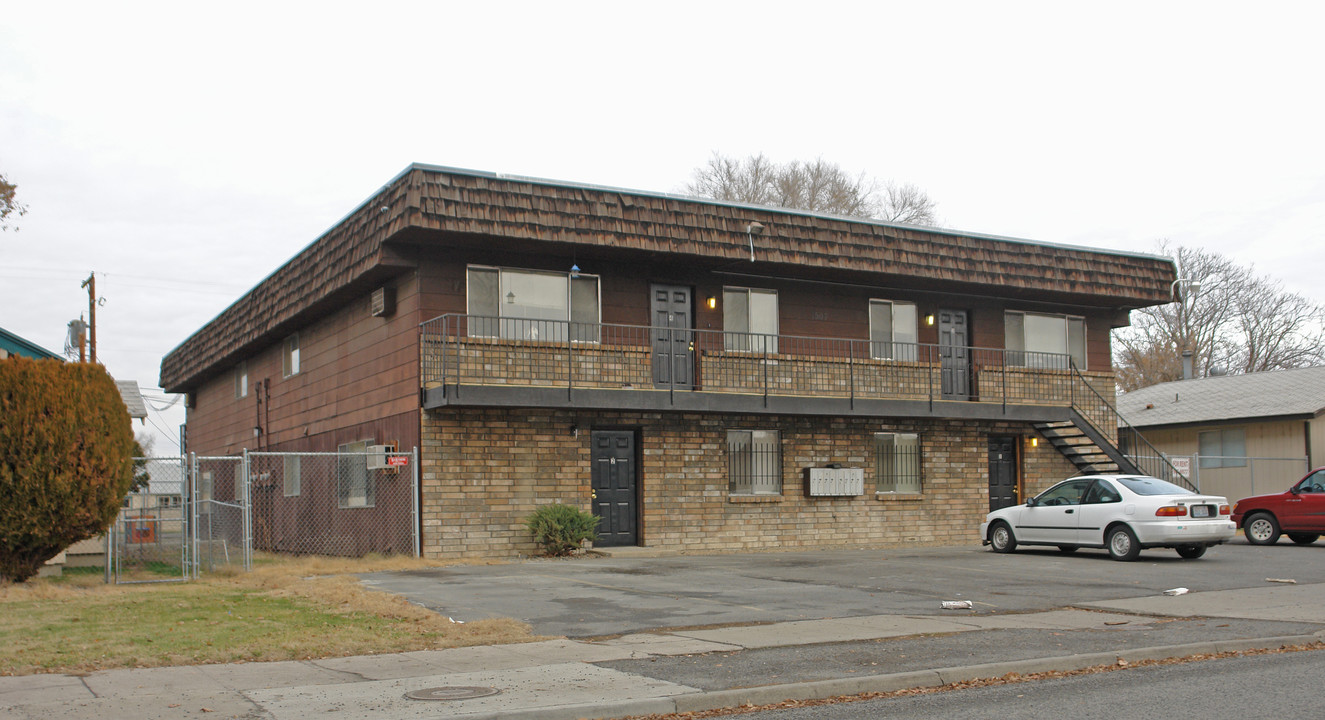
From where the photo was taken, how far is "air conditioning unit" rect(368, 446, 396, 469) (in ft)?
63.3

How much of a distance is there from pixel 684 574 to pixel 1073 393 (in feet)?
45.5

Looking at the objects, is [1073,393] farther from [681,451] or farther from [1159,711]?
[1159,711]

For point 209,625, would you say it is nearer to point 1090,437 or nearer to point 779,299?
point 779,299

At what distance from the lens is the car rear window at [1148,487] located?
18.5 metres

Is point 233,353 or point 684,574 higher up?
point 233,353

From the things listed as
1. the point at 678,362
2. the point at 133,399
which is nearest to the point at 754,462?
the point at 678,362

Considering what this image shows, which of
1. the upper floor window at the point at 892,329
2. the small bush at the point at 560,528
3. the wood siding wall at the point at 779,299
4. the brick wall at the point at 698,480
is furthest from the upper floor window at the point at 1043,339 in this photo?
the small bush at the point at 560,528

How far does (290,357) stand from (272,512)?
3.69m

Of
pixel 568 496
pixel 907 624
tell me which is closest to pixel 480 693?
pixel 907 624

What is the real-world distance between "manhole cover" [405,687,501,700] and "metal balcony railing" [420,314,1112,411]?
35.7 feet

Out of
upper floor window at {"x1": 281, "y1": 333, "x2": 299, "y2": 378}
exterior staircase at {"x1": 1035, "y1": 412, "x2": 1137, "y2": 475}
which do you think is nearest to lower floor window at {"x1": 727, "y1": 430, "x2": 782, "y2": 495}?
exterior staircase at {"x1": 1035, "y1": 412, "x2": 1137, "y2": 475}

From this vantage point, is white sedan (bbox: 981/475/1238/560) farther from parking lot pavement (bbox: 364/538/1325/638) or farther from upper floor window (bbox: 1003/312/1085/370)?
Result: upper floor window (bbox: 1003/312/1085/370)

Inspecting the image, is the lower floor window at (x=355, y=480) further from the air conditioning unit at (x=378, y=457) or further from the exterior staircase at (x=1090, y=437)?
the exterior staircase at (x=1090, y=437)

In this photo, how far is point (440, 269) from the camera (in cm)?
2006
